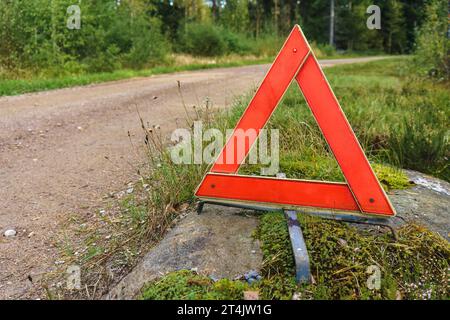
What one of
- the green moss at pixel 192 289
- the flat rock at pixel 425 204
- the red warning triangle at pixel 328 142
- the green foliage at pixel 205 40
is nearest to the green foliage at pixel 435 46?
the flat rock at pixel 425 204

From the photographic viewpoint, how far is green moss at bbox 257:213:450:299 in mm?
1803

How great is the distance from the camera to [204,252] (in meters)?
2.03

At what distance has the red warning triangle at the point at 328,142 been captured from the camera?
2174 millimetres

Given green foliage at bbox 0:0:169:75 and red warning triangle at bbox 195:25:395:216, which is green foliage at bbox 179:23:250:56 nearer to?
green foliage at bbox 0:0:169:75

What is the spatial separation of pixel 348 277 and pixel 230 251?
54cm

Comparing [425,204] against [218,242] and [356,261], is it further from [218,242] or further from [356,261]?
[218,242]

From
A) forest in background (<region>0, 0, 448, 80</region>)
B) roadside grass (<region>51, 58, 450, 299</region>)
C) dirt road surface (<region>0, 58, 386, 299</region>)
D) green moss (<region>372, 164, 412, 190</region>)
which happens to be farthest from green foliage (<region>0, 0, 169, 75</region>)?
green moss (<region>372, 164, 412, 190</region>)

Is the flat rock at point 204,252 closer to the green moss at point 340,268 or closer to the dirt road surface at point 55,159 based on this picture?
the green moss at point 340,268

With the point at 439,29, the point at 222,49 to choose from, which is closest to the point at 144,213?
the point at 439,29

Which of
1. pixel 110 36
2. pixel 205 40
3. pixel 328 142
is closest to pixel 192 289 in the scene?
pixel 328 142

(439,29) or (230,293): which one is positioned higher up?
(439,29)
